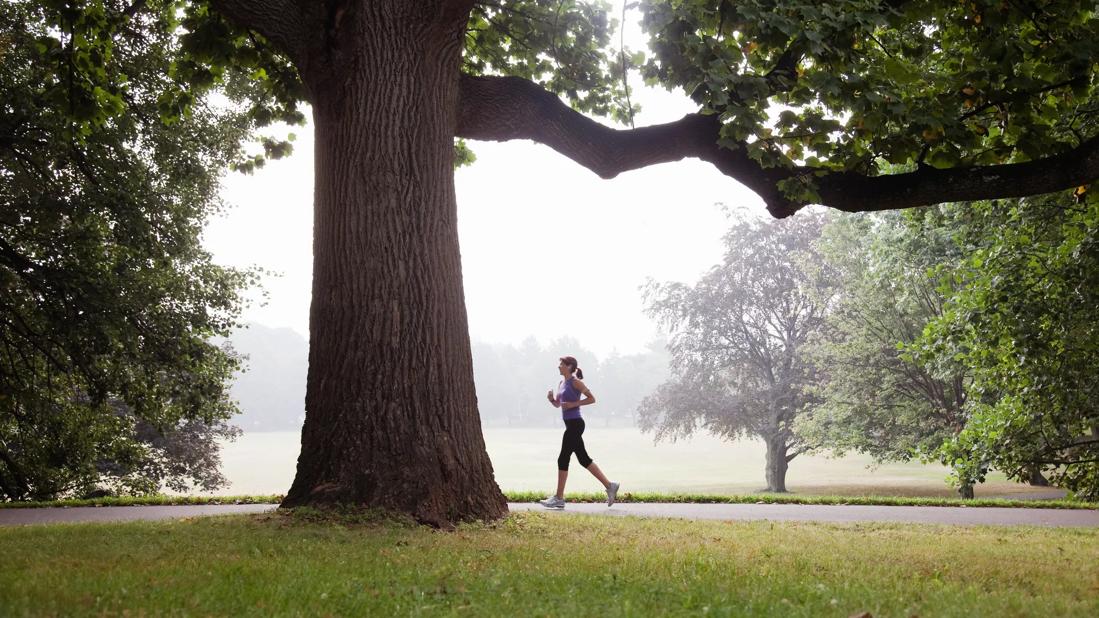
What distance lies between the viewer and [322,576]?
4.84 metres

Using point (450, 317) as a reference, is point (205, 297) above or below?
above

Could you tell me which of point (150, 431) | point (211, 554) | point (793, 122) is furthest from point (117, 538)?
point (150, 431)

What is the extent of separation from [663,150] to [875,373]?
20015mm

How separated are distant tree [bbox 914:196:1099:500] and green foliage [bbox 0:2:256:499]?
39.4ft

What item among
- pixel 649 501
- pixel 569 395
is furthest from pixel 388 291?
pixel 649 501

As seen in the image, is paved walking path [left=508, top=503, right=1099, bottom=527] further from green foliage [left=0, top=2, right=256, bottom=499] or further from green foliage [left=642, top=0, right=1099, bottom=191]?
green foliage [left=0, top=2, right=256, bottom=499]

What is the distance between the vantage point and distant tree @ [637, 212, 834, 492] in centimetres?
3152

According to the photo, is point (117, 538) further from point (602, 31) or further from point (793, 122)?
point (602, 31)

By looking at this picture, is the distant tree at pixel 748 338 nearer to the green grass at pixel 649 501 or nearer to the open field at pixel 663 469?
the open field at pixel 663 469

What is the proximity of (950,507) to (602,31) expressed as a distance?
360 inches

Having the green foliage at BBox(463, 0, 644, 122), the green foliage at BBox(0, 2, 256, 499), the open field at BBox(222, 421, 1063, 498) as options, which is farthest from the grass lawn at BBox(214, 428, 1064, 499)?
the green foliage at BBox(463, 0, 644, 122)

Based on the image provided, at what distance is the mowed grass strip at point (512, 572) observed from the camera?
4.25 metres

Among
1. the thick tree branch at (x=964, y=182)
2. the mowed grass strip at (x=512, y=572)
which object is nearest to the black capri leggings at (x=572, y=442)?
the mowed grass strip at (x=512, y=572)

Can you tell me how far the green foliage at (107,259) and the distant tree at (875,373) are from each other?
57.4ft
